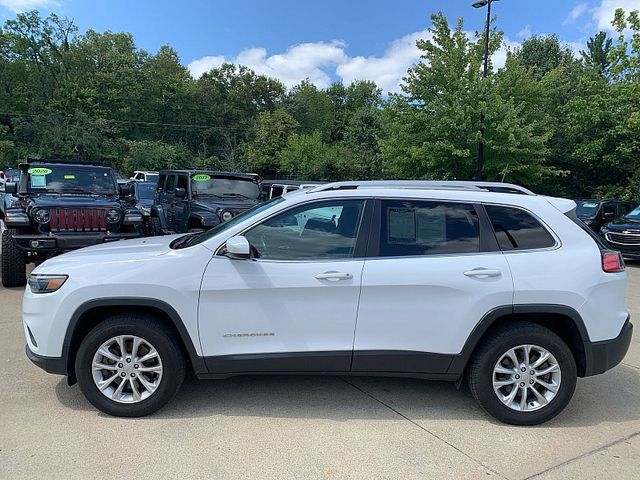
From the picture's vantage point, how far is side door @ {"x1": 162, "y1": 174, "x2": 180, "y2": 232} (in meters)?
10.3

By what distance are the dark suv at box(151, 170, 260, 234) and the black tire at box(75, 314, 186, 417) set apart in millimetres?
5271

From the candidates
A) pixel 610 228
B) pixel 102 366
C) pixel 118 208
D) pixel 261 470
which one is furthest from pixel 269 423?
pixel 610 228

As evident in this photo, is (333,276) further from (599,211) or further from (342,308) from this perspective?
(599,211)

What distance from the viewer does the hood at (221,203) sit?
8.91 meters

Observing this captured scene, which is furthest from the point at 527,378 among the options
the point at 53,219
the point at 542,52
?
the point at 542,52

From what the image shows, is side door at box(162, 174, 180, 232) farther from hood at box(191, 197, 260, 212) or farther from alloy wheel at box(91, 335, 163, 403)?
alloy wheel at box(91, 335, 163, 403)

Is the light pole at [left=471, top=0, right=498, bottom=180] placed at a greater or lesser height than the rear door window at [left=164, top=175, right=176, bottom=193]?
greater

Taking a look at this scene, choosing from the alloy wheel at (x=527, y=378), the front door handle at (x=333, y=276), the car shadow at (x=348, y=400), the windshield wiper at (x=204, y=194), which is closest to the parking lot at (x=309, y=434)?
the car shadow at (x=348, y=400)

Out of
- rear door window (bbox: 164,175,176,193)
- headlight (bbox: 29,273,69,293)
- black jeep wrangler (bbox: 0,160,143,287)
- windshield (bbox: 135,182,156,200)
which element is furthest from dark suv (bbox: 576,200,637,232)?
headlight (bbox: 29,273,69,293)

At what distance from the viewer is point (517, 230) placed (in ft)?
11.9

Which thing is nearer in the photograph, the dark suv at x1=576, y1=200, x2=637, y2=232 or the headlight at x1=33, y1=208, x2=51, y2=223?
the headlight at x1=33, y1=208, x2=51, y2=223

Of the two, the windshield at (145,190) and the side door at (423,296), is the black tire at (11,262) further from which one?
the windshield at (145,190)

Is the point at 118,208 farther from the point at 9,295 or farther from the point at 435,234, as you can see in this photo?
the point at 435,234

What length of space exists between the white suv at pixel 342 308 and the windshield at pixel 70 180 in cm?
550
